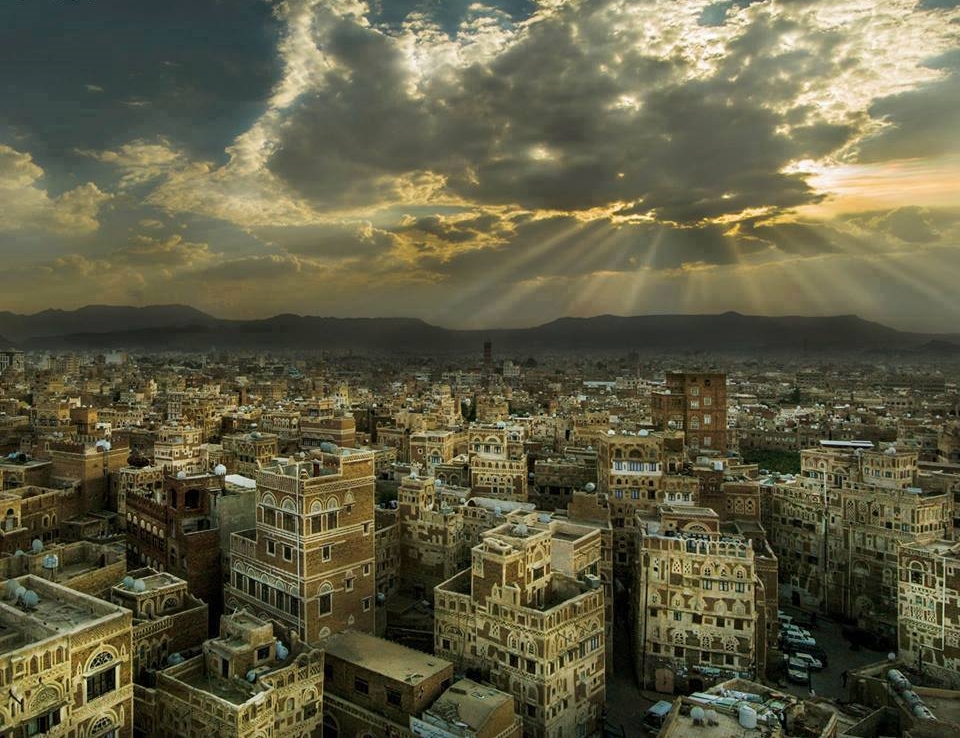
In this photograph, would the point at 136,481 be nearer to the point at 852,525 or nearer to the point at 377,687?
the point at 377,687

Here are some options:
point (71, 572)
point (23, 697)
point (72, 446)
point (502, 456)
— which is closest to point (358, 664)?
point (23, 697)

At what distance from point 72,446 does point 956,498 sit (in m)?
75.1

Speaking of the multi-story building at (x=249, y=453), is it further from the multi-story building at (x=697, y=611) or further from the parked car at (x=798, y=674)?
the parked car at (x=798, y=674)

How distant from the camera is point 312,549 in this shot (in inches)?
1385

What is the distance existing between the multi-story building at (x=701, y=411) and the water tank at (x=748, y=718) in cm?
5478

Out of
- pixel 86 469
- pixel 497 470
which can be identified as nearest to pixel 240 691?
pixel 497 470

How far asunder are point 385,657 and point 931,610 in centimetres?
3145

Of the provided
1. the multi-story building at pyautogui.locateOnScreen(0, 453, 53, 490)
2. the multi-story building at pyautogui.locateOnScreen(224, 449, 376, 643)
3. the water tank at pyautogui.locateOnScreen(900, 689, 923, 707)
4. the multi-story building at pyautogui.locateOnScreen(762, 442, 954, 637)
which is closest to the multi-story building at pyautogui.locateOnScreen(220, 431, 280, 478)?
the multi-story building at pyautogui.locateOnScreen(0, 453, 53, 490)

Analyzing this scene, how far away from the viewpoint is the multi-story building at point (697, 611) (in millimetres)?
39750

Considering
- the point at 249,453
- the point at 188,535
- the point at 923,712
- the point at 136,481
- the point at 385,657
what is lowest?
the point at 923,712

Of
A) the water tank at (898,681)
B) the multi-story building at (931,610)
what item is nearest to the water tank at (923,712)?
the water tank at (898,681)

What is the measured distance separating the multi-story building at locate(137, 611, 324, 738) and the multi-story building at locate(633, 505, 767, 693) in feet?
68.2

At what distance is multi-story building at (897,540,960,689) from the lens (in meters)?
39.3

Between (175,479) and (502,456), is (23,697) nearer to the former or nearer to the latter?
(175,479)
